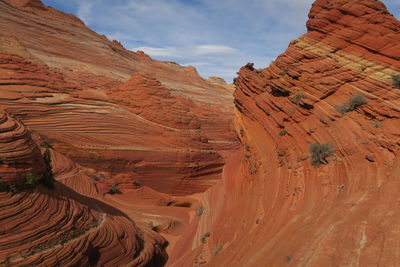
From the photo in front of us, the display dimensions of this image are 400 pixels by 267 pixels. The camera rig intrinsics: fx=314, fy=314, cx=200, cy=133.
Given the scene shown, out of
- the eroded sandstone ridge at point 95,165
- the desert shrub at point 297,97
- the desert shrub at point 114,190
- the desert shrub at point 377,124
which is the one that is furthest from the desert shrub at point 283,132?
the desert shrub at point 114,190

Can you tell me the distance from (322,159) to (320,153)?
0.89ft

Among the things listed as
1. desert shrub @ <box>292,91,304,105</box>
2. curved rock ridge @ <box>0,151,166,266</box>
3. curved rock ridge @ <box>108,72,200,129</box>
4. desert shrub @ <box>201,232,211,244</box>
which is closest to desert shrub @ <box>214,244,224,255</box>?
desert shrub @ <box>201,232,211,244</box>

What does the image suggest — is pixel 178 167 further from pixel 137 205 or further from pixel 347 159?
pixel 347 159

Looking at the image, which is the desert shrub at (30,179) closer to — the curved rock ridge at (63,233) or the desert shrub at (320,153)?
the curved rock ridge at (63,233)

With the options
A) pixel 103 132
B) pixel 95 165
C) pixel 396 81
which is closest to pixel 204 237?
pixel 95 165

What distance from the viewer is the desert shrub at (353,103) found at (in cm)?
1023

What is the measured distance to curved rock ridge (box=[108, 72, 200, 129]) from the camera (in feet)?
72.7

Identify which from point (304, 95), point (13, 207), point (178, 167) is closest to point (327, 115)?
point (304, 95)

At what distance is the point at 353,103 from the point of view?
10.4m

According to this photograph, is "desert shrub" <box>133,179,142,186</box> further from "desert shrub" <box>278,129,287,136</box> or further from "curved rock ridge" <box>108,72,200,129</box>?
"desert shrub" <box>278,129,287,136</box>

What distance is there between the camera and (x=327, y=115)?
1114 cm

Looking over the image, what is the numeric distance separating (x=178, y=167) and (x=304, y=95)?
10.7m

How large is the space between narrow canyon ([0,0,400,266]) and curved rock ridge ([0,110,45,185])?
35mm

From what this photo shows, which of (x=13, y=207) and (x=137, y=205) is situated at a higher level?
(x=13, y=207)
